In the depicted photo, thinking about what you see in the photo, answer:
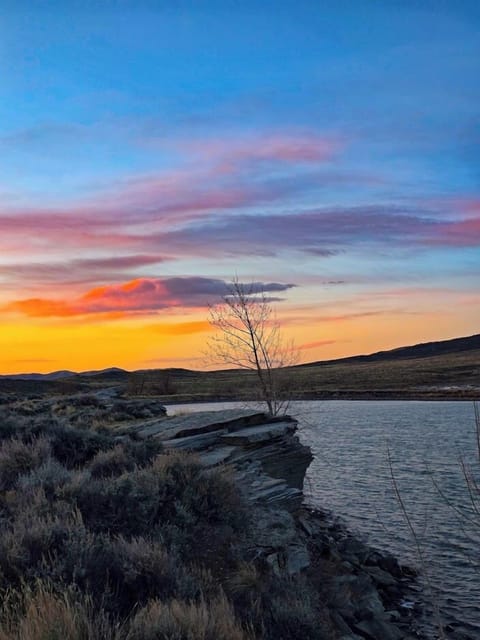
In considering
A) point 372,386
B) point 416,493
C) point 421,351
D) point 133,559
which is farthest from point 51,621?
point 421,351

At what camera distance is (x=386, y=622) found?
9773 millimetres

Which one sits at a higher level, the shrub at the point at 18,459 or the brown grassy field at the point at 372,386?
the shrub at the point at 18,459

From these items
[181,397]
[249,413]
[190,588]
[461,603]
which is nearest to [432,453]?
[249,413]

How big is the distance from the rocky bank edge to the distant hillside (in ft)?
480

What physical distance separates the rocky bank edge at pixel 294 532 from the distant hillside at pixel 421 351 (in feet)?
480

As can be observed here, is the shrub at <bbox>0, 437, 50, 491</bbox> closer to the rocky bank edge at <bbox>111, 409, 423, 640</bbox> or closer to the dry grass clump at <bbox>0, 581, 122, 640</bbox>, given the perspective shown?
the rocky bank edge at <bbox>111, 409, 423, 640</bbox>

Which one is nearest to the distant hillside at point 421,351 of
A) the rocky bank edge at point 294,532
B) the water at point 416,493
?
the water at point 416,493

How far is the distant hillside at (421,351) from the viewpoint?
522 feet

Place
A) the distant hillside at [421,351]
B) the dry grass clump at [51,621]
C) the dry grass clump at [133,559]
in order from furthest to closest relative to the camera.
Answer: the distant hillside at [421,351] → the dry grass clump at [133,559] → the dry grass clump at [51,621]

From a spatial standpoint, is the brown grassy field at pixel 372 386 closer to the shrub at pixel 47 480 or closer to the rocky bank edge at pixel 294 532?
the rocky bank edge at pixel 294 532

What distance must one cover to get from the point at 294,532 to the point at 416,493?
9656 millimetres

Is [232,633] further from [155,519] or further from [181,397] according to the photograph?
[181,397]

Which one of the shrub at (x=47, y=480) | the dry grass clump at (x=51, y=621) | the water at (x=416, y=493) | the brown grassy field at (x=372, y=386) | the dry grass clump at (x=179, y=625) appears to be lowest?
the water at (x=416, y=493)

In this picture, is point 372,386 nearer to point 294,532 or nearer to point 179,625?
point 294,532
